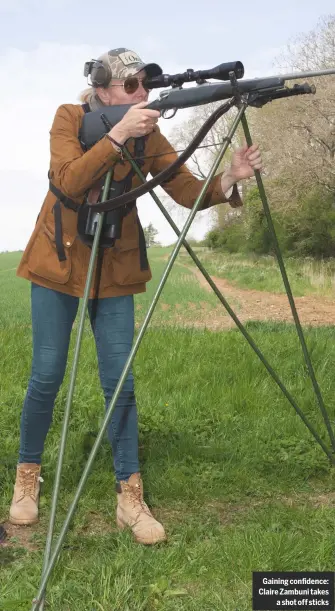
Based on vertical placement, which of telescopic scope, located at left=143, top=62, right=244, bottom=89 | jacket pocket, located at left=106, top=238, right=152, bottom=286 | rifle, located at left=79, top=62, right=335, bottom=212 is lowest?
jacket pocket, located at left=106, top=238, right=152, bottom=286

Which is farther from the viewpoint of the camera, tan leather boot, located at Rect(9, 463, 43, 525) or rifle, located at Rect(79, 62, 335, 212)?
tan leather boot, located at Rect(9, 463, 43, 525)

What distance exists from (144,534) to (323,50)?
105 ft

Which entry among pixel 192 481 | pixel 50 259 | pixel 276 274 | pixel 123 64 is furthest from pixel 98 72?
pixel 276 274

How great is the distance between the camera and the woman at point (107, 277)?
148 inches

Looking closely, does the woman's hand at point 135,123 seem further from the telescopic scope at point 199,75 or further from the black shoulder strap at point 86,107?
the black shoulder strap at point 86,107

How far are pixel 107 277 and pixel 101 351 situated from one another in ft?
1.38

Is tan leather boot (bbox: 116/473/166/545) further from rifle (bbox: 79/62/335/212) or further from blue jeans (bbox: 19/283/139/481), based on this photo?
rifle (bbox: 79/62/335/212)

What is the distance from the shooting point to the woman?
148 inches

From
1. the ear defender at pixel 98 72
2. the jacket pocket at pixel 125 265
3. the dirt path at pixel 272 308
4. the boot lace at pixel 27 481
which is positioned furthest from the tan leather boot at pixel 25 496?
the dirt path at pixel 272 308

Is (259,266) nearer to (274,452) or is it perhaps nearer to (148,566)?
(274,452)

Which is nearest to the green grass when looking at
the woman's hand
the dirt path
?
the dirt path

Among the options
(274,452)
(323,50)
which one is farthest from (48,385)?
(323,50)

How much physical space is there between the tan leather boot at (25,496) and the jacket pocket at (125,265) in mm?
1320

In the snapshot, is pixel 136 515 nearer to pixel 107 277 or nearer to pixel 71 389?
pixel 71 389
